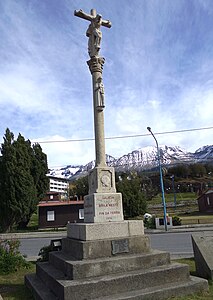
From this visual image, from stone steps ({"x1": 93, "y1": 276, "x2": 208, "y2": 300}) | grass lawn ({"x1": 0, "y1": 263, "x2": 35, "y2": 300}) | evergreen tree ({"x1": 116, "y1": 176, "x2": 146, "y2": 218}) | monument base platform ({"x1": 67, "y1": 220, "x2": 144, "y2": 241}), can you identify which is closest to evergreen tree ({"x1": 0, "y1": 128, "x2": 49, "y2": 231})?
evergreen tree ({"x1": 116, "y1": 176, "x2": 146, "y2": 218})

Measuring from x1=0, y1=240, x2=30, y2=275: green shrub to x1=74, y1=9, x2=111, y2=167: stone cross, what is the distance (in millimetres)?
4481

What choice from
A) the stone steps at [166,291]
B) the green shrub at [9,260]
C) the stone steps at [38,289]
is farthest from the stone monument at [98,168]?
the green shrub at [9,260]

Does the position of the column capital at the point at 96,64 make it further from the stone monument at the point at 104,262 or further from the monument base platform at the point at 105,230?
the monument base platform at the point at 105,230

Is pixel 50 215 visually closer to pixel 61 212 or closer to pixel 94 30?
pixel 61 212

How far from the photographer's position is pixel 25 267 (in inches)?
352

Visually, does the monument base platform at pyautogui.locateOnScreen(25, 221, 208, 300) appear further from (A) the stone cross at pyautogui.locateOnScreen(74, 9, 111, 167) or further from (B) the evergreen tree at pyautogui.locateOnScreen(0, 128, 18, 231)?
(B) the evergreen tree at pyautogui.locateOnScreen(0, 128, 18, 231)

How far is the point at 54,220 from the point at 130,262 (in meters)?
28.3

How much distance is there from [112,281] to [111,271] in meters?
0.36

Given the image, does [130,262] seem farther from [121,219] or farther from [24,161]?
[24,161]

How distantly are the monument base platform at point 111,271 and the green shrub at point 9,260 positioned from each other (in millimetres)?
2369

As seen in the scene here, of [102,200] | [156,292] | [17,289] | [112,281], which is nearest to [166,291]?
[156,292]

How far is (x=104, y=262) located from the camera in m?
5.31

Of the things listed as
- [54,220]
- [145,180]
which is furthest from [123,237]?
[145,180]

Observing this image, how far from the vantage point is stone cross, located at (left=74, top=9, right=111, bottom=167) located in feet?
23.5
